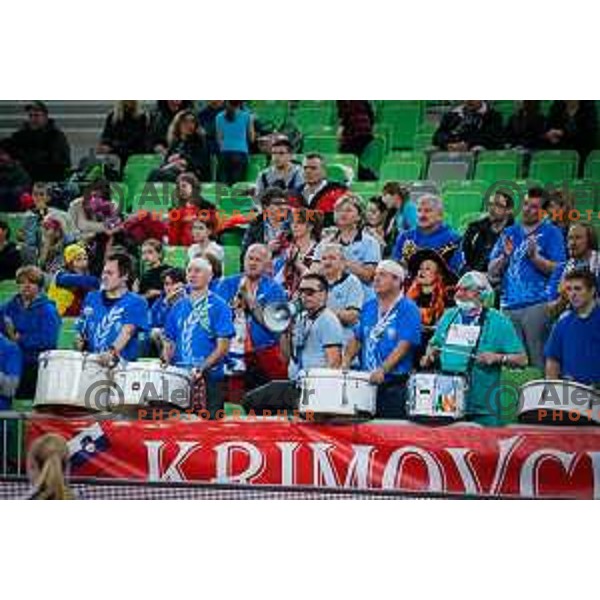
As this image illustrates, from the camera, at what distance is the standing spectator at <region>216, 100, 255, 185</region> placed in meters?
6.98

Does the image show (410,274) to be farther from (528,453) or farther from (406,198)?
(528,453)

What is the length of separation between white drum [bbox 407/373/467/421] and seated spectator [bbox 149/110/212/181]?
4.93 feet

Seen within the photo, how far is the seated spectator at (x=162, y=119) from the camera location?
7.00 meters

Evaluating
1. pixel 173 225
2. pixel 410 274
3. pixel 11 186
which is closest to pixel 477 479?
pixel 410 274

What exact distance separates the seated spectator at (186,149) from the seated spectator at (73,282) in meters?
0.61

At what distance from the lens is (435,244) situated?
6809mm

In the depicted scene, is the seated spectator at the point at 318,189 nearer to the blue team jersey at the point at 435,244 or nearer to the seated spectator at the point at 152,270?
the blue team jersey at the point at 435,244

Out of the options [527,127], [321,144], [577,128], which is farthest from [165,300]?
[577,128]

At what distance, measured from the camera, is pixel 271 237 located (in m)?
6.94

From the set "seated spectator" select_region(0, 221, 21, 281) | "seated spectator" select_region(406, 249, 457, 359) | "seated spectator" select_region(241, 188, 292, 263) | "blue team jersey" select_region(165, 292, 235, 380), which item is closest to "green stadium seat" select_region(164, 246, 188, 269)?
"blue team jersey" select_region(165, 292, 235, 380)

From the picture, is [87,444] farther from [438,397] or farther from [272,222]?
[438,397]

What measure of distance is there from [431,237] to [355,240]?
374mm

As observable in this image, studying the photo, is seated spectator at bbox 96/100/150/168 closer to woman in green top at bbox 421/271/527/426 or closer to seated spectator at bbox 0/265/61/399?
seated spectator at bbox 0/265/61/399

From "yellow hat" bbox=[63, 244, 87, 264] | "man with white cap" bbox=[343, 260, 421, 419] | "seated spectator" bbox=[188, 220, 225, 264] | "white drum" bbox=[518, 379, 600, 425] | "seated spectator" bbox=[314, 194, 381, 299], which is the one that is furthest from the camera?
"yellow hat" bbox=[63, 244, 87, 264]
